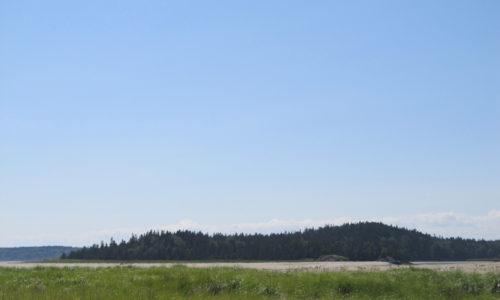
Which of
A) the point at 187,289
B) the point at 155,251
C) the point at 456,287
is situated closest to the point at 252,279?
the point at 187,289

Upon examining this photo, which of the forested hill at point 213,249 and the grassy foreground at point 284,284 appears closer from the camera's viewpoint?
the grassy foreground at point 284,284

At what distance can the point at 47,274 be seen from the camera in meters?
34.0

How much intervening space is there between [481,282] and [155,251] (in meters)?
118

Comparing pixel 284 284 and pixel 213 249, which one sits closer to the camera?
pixel 284 284

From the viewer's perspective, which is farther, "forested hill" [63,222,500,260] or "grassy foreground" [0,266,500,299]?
"forested hill" [63,222,500,260]

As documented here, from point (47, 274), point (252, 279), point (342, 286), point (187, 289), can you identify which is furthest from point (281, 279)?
point (47, 274)

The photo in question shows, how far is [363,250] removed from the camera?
143750 millimetres

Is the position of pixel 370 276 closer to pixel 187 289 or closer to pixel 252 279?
pixel 252 279

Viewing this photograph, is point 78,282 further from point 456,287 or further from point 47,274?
point 456,287

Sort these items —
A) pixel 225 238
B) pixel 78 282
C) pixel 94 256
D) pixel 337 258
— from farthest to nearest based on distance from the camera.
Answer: pixel 225 238 → pixel 94 256 → pixel 337 258 → pixel 78 282

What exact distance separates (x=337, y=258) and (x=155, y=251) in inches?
2199

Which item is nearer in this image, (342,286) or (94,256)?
(342,286)

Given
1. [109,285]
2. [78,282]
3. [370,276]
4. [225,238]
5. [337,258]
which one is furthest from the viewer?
[225,238]

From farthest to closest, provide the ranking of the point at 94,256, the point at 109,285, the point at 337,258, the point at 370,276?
the point at 94,256 < the point at 337,258 < the point at 370,276 < the point at 109,285
